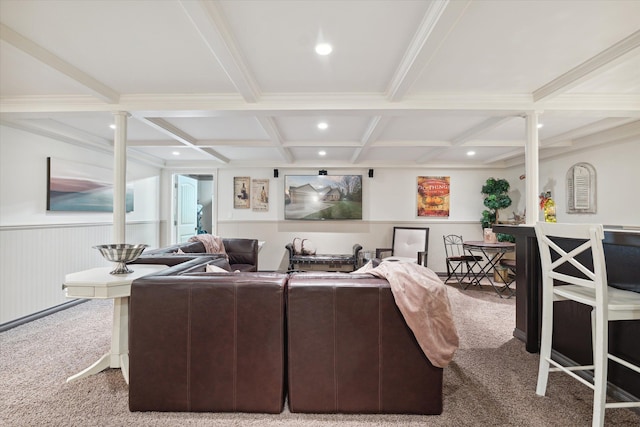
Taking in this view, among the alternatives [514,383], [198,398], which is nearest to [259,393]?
[198,398]

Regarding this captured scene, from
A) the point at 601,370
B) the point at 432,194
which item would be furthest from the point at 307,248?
the point at 601,370

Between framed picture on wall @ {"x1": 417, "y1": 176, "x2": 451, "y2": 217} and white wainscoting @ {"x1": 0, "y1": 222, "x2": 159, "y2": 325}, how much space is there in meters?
5.79

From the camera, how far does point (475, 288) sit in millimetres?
4949

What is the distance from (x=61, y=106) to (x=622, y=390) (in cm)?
508

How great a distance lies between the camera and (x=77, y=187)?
13.3 ft

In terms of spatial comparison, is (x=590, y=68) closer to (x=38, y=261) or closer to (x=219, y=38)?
(x=219, y=38)

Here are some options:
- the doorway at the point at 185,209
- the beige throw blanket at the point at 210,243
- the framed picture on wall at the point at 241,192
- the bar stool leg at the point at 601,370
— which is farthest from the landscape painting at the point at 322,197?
the bar stool leg at the point at 601,370

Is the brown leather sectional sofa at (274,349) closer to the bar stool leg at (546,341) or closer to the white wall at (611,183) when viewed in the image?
the bar stool leg at (546,341)

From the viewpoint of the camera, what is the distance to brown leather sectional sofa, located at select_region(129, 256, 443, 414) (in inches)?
66.9

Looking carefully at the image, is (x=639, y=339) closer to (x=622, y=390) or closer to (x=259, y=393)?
(x=622, y=390)

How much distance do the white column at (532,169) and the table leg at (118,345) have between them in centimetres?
363

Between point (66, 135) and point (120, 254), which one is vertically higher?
point (66, 135)

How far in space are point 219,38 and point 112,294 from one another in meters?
1.79

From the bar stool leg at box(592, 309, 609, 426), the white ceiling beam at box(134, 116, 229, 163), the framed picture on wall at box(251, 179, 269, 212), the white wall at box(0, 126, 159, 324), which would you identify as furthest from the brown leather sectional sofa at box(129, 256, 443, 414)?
the framed picture on wall at box(251, 179, 269, 212)
